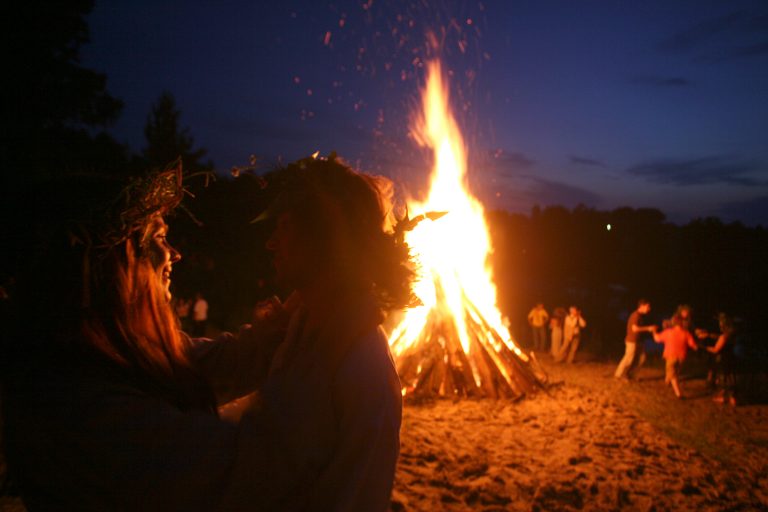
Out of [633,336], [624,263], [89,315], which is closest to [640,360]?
[633,336]

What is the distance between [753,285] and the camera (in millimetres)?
30047

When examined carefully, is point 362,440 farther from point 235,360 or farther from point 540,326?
point 540,326

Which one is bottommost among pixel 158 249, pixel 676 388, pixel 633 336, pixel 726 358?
pixel 676 388

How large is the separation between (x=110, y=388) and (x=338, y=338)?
68 cm

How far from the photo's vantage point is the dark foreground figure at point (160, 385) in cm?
121

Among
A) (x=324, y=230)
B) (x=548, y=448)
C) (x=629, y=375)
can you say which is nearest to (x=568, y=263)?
(x=629, y=375)

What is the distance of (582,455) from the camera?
6453 millimetres

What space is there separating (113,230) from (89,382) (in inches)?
18.6

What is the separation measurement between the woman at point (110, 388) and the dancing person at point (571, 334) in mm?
13237

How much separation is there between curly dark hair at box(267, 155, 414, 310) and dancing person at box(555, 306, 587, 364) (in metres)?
12.7

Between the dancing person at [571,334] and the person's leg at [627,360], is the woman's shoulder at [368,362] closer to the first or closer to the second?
the person's leg at [627,360]

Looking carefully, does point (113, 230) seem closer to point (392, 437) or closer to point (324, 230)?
point (324, 230)

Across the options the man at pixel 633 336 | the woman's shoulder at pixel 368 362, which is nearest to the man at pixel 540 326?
the man at pixel 633 336

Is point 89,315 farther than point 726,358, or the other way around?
point 726,358
